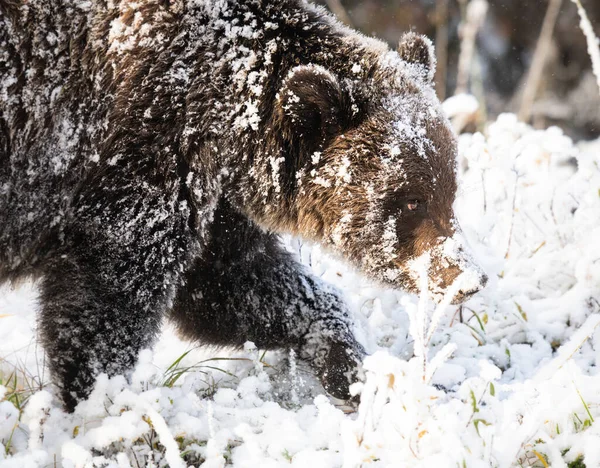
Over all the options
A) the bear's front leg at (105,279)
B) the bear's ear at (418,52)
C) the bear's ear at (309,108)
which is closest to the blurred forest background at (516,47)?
the bear's ear at (418,52)

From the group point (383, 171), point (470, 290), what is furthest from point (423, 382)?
point (383, 171)

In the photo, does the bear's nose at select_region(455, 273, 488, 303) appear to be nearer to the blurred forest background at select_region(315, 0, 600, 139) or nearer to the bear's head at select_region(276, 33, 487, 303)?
the bear's head at select_region(276, 33, 487, 303)

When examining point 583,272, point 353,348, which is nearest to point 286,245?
point 353,348

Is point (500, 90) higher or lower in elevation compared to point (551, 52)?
lower

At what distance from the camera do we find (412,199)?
3.44m

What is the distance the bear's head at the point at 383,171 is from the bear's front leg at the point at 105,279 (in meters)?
0.72

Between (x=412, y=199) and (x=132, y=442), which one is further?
(x=412, y=199)

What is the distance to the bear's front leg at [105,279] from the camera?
120 inches

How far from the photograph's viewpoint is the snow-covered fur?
10.2 ft

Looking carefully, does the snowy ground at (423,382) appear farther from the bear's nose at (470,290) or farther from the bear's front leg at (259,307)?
the bear's nose at (470,290)

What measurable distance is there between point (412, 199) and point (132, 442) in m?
1.63

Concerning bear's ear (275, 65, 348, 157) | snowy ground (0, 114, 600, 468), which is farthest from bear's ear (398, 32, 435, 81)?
snowy ground (0, 114, 600, 468)

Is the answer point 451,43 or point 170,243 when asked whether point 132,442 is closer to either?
point 170,243

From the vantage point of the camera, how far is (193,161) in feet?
10.7
